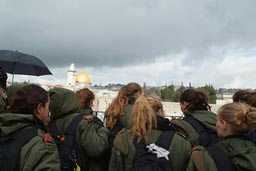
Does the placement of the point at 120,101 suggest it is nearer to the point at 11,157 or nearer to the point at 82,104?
the point at 82,104

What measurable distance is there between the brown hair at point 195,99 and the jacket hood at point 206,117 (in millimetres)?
59

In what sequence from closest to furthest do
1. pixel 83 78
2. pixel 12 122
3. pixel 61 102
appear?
pixel 12 122
pixel 61 102
pixel 83 78

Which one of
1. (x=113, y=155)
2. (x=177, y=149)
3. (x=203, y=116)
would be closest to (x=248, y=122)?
(x=177, y=149)

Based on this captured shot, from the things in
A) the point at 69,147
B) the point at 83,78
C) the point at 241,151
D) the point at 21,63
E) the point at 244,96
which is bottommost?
the point at 69,147

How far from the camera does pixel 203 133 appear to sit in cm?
329

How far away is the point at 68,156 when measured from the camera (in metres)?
3.02

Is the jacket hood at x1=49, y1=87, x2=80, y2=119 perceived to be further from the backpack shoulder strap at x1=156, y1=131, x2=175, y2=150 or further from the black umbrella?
the black umbrella

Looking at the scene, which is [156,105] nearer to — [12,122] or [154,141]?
[154,141]

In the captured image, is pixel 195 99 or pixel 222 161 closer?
pixel 222 161

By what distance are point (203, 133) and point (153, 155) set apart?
3.10 feet

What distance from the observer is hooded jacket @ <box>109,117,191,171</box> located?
2.67 m

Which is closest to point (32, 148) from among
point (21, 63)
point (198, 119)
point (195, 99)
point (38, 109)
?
point (38, 109)

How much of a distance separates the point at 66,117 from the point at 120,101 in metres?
0.72

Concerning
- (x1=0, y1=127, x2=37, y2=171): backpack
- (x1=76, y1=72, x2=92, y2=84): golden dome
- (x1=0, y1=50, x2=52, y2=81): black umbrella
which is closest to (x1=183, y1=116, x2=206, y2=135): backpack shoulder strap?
(x1=0, y1=127, x2=37, y2=171): backpack
